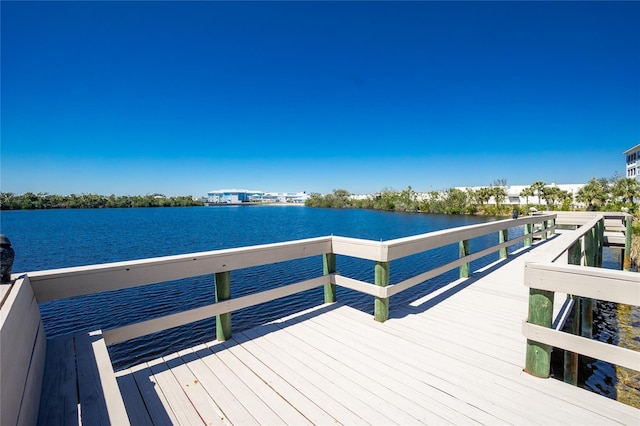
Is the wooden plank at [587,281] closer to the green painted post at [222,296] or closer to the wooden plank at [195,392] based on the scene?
the wooden plank at [195,392]

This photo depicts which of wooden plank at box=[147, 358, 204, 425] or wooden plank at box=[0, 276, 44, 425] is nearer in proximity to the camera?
wooden plank at box=[0, 276, 44, 425]

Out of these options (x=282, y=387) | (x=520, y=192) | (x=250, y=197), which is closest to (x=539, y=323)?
(x=282, y=387)

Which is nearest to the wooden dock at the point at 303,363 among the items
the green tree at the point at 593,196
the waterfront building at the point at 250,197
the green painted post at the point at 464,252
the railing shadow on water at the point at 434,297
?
the railing shadow on water at the point at 434,297

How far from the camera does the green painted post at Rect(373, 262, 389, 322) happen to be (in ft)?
10.7

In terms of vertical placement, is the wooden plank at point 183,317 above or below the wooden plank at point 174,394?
above

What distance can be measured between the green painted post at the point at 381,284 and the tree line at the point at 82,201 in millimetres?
79481

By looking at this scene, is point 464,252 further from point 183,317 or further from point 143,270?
point 143,270

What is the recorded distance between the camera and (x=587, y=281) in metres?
1.96

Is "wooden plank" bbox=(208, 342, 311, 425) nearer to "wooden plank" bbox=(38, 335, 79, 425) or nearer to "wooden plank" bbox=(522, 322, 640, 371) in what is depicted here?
"wooden plank" bbox=(38, 335, 79, 425)

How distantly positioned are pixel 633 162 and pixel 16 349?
5782 centimetres

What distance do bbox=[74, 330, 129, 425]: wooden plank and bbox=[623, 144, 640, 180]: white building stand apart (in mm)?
53165

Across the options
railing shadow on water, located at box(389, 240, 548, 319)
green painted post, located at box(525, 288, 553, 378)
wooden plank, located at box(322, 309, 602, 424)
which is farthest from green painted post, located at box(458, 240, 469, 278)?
green painted post, located at box(525, 288, 553, 378)

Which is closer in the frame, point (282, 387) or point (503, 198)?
point (282, 387)

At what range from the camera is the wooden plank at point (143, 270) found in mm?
1997
